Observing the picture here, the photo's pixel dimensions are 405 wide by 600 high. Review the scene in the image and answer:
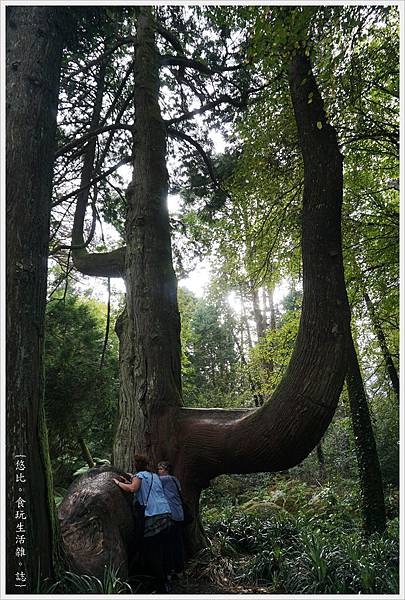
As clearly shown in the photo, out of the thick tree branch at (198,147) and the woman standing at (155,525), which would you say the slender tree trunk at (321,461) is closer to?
the thick tree branch at (198,147)

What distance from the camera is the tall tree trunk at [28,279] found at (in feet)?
9.66

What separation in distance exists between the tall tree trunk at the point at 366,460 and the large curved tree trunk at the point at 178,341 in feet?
12.5

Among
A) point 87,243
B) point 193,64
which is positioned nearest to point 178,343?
point 87,243

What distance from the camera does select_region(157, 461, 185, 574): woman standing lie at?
15.5ft

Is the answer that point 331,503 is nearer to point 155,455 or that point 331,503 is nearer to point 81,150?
point 155,455

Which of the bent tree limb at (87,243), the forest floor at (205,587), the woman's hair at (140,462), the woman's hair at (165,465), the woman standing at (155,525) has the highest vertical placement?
the bent tree limb at (87,243)

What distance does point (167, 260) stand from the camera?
6066 millimetres

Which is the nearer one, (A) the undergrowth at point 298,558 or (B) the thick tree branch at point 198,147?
(A) the undergrowth at point 298,558

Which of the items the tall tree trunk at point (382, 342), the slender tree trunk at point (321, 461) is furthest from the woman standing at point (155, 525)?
the slender tree trunk at point (321, 461)

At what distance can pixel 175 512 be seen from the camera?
472 centimetres

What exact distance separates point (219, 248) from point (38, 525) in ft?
Result: 23.6

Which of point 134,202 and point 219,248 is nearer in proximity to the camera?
point 134,202

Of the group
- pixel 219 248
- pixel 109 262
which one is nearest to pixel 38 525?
pixel 109 262

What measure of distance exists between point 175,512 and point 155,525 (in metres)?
0.35
